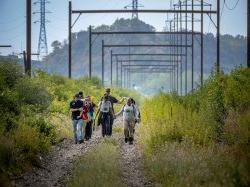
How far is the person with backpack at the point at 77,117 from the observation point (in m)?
25.1

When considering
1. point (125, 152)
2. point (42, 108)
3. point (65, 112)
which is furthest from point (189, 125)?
point (65, 112)

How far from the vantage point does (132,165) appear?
19.1 meters

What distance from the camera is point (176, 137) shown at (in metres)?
20.4

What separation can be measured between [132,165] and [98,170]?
3.09m

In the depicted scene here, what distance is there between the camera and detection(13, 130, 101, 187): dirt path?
15.7 m

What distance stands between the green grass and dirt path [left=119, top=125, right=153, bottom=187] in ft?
0.94

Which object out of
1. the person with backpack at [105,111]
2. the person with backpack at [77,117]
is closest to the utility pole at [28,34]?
the person with backpack at [105,111]

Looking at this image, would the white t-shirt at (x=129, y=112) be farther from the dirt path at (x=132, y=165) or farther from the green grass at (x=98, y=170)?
the green grass at (x=98, y=170)

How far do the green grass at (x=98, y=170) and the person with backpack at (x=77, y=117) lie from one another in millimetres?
3996

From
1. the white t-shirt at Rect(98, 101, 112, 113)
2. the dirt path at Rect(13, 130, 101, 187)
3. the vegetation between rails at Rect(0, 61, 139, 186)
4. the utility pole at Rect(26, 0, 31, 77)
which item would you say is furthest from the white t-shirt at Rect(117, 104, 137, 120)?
the utility pole at Rect(26, 0, 31, 77)

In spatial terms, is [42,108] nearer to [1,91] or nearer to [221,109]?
[1,91]

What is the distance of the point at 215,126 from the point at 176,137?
51.9 inches

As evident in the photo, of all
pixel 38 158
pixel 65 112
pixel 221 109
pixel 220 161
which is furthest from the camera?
pixel 65 112

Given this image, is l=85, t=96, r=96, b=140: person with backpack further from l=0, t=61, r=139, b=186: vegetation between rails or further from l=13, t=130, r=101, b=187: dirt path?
l=13, t=130, r=101, b=187: dirt path
